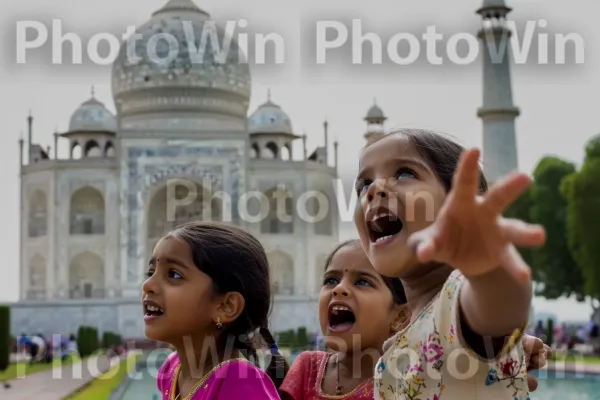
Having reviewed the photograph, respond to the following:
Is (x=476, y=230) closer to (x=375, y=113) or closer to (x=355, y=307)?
(x=355, y=307)

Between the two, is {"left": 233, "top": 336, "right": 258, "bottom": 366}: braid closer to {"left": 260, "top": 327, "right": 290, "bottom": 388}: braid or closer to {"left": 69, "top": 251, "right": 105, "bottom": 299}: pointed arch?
{"left": 260, "top": 327, "right": 290, "bottom": 388}: braid

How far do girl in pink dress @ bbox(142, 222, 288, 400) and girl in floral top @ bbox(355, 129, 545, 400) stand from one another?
43 centimetres

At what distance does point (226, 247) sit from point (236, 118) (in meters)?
20.5

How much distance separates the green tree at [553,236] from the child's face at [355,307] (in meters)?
14.3

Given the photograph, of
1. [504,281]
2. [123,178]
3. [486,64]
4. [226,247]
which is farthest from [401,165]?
[123,178]

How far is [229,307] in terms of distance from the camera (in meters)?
1.73

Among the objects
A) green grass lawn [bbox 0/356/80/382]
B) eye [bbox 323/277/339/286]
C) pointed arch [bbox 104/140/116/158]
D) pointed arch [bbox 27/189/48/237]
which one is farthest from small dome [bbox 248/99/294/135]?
eye [bbox 323/277/339/286]

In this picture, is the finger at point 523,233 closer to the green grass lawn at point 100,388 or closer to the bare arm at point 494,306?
the bare arm at point 494,306

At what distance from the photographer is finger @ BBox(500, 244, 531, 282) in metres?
0.85

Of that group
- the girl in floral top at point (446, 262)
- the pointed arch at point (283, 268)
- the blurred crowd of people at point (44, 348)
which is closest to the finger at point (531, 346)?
the girl in floral top at point (446, 262)

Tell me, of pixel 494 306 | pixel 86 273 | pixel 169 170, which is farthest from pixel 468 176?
pixel 86 273

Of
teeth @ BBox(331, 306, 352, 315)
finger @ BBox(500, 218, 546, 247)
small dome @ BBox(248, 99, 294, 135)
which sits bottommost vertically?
teeth @ BBox(331, 306, 352, 315)

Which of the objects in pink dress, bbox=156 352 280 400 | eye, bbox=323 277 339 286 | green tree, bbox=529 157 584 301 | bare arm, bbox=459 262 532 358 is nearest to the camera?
bare arm, bbox=459 262 532 358

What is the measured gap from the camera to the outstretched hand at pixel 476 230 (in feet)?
2.83
